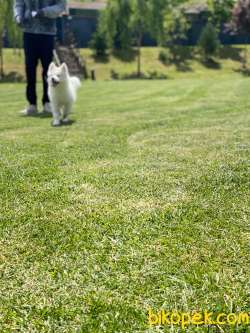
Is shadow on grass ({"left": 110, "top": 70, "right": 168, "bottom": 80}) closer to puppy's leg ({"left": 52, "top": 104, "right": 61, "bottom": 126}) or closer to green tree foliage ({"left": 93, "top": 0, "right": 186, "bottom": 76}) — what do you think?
green tree foliage ({"left": 93, "top": 0, "right": 186, "bottom": 76})

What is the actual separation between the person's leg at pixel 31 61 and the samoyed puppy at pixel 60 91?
0.68 m

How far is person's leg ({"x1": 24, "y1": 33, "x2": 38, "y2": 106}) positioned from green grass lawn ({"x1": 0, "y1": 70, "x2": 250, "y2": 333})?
4030 millimetres

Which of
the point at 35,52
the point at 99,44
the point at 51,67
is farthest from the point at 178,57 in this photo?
the point at 51,67

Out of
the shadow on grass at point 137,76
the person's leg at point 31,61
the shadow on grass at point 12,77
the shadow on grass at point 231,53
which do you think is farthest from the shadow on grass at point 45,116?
the shadow on grass at point 231,53

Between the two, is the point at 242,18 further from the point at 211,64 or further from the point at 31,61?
the point at 31,61

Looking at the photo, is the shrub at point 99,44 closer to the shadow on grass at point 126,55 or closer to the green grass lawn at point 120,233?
the shadow on grass at point 126,55

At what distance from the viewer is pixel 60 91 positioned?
8.82 metres

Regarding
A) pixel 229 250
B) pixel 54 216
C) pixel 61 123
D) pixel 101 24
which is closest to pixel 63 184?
pixel 54 216

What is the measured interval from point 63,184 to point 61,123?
4.55 m

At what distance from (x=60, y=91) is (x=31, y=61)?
47.0 inches

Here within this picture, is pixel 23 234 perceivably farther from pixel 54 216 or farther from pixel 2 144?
pixel 2 144

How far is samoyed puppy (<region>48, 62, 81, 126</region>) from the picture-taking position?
862 centimetres

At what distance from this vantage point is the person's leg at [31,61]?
918cm

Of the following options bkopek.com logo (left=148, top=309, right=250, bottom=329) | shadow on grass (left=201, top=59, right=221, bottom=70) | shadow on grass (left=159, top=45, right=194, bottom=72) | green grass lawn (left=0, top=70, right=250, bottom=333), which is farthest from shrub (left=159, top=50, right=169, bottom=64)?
bkopek.com logo (left=148, top=309, right=250, bottom=329)
